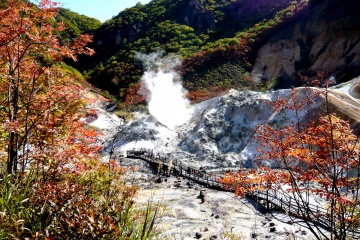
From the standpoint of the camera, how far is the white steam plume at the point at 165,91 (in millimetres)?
38450

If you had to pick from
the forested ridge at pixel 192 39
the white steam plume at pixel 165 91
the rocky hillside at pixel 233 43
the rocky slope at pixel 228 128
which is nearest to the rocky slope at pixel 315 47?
the rocky hillside at pixel 233 43

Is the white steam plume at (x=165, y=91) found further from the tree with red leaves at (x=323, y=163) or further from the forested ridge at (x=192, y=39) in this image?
the tree with red leaves at (x=323, y=163)

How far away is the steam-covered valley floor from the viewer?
478 inches

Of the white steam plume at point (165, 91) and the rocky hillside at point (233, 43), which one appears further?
the rocky hillside at point (233, 43)

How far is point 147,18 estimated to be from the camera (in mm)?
84000

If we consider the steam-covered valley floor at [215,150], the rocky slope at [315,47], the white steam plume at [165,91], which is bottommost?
the steam-covered valley floor at [215,150]

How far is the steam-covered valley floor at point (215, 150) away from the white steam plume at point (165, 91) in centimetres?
225

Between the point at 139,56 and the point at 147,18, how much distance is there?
76.6 feet

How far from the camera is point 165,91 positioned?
51.4m

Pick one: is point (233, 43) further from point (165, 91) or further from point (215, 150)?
point (215, 150)

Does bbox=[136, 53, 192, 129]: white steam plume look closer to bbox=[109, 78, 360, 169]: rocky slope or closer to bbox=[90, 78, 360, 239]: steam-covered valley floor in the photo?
bbox=[90, 78, 360, 239]: steam-covered valley floor

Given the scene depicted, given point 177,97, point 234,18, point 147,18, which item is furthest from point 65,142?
point 147,18

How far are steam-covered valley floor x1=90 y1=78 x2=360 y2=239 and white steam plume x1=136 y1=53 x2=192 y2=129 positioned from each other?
2.25 metres

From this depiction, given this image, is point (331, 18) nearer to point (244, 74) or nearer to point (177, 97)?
point (244, 74)
